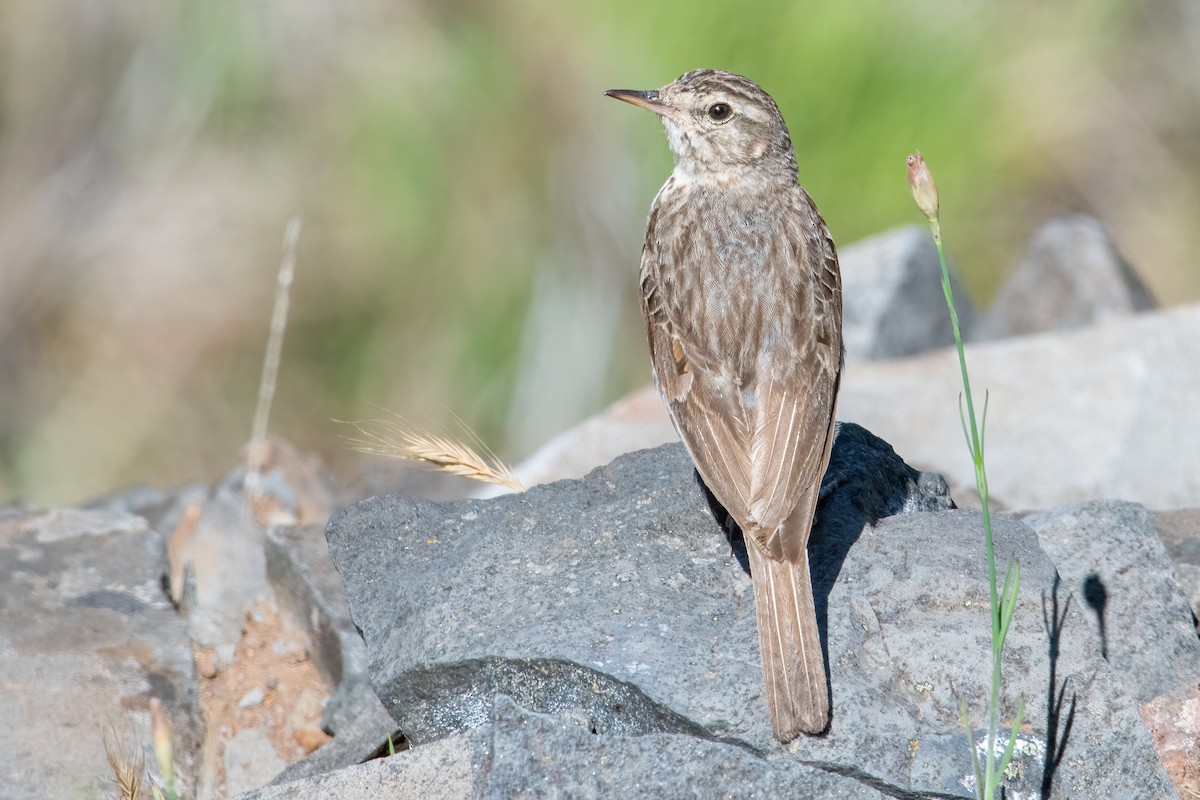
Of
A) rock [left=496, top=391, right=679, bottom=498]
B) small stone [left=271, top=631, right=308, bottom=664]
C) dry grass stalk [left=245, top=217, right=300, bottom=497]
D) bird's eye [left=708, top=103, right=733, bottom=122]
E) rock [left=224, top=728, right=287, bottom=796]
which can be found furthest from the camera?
rock [left=496, top=391, right=679, bottom=498]

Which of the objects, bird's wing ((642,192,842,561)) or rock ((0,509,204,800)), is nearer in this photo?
bird's wing ((642,192,842,561))

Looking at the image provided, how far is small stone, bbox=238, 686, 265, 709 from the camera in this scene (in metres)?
5.20

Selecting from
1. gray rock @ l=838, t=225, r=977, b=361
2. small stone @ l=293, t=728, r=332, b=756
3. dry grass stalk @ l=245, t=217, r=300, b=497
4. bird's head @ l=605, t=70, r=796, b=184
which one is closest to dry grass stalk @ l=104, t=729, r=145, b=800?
small stone @ l=293, t=728, r=332, b=756

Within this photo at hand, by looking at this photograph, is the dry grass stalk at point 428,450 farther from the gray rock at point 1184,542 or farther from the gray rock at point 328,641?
the gray rock at point 1184,542

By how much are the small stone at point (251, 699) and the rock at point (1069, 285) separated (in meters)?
5.05

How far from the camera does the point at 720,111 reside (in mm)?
5762

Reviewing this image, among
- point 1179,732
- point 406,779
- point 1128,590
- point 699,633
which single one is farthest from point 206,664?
point 1179,732

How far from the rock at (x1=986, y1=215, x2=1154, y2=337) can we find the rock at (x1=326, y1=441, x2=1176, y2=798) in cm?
418

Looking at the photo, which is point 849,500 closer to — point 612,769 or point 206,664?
point 612,769

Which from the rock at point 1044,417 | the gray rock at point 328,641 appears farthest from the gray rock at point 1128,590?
the gray rock at point 328,641

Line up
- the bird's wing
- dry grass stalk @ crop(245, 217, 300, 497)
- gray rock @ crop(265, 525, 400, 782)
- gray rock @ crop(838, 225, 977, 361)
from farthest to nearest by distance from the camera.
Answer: gray rock @ crop(838, 225, 977, 361), dry grass stalk @ crop(245, 217, 300, 497), gray rock @ crop(265, 525, 400, 782), the bird's wing

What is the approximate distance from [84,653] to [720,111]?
2881 millimetres

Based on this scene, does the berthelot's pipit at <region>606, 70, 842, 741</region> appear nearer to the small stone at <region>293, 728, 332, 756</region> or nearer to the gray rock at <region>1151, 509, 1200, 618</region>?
the gray rock at <region>1151, 509, 1200, 618</region>

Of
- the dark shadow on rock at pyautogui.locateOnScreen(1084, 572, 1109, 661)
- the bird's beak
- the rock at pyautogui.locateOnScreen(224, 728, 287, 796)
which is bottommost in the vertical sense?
the rock at pyautogui.locateOnScreen(224, 728, 287, 796)
